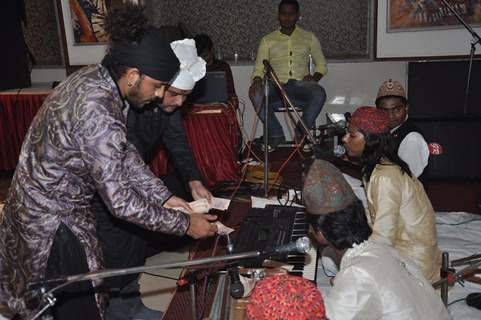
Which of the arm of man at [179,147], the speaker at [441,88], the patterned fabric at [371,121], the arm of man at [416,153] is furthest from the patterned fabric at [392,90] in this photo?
the speaker at [441,88]

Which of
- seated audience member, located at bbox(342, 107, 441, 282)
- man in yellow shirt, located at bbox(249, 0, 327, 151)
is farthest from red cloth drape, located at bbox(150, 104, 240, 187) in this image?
seated audience member, located at bbox(342, 107, 441, 282)

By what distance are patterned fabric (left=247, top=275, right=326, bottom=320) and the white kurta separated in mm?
338

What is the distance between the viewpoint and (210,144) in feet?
12.9

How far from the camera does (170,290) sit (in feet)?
10.0

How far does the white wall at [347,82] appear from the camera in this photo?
18.0 feet

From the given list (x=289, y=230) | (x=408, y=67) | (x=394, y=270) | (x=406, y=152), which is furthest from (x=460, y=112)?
(x=394, y=270)

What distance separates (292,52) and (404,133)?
2.50 m

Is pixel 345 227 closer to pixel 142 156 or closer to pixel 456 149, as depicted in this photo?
pixel 142 156

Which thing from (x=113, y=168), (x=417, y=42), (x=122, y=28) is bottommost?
(x=113, y=168)

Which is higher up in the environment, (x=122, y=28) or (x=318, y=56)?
(x=122, y=28)

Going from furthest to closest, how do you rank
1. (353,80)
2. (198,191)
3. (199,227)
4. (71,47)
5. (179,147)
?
(71,47), (353,80), (179,147), (198,191), (199,227)

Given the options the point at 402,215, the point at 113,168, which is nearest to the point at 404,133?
the point at 402,215

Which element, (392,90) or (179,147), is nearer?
(179,147)

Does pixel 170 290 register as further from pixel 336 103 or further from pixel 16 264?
pixel 336 103
